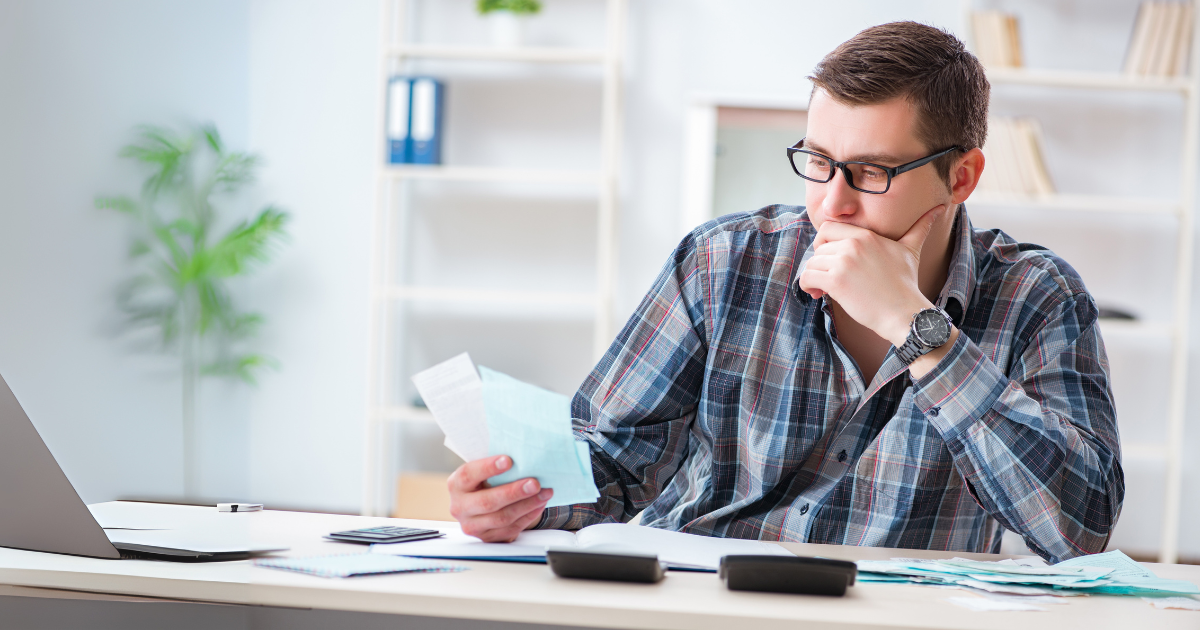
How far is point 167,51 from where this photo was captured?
2.21 m

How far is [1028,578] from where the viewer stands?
0.78 metres

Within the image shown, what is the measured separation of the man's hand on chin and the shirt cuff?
12 millimetres

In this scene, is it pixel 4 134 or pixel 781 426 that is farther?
pixel 4 134

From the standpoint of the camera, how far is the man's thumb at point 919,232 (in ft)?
3.75

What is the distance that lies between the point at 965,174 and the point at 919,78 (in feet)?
0.53

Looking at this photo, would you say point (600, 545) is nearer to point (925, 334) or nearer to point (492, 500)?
point (492, 500)

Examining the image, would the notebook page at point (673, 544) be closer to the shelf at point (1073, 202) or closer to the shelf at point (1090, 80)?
the shelf at point (1073, 202)

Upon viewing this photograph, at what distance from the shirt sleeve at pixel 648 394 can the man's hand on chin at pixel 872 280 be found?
0.64ft

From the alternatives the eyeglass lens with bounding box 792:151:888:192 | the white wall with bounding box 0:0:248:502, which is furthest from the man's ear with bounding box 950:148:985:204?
the white wall with bounding box 0:0:248:502

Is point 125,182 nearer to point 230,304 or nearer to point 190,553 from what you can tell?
point 230,304

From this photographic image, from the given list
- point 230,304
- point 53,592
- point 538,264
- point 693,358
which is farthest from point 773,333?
point 230,304

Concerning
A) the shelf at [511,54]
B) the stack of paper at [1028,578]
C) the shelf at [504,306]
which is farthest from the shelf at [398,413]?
the stack of paper at [1028,578]

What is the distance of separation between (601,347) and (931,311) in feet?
7.11

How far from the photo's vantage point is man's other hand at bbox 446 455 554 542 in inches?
33.2
